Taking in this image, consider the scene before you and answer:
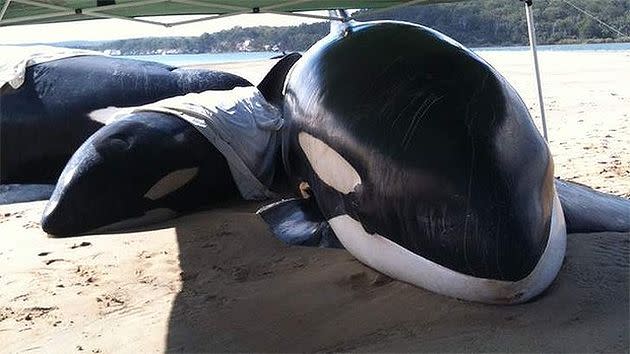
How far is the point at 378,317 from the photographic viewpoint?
144 inches

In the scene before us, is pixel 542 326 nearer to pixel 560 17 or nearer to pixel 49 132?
pixel 49 132

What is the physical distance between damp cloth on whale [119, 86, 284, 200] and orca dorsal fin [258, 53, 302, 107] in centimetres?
81

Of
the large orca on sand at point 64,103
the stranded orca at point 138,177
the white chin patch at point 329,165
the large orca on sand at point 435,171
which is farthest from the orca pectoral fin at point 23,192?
the large orca on sand at point 435,171

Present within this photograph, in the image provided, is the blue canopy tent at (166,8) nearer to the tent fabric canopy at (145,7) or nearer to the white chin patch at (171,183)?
the tent fabric canopy at (145,7)

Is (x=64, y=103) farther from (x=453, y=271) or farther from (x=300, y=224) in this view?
(x=453, y=271)

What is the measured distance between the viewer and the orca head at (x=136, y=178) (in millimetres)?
5793

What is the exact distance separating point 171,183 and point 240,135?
77 cm

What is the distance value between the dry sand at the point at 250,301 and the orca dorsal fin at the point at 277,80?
79.1 inches

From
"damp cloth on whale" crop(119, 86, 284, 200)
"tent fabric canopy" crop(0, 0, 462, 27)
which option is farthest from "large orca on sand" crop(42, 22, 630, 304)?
"tent fabric canopy" crop(0, 0, 462, 27)

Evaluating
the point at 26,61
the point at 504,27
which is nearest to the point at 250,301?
the point at 26,61

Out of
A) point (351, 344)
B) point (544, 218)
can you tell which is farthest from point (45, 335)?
point (544, 218)

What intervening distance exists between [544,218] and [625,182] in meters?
3.26

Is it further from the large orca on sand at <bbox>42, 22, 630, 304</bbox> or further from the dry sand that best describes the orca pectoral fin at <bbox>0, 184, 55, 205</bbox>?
the large orca on sand at <bbox>42, 22, 630, 304</bbox>

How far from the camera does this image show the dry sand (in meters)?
3.39
